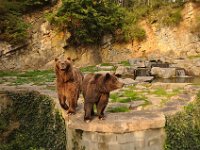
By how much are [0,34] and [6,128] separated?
877 cm

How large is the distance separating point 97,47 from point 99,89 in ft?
46.5

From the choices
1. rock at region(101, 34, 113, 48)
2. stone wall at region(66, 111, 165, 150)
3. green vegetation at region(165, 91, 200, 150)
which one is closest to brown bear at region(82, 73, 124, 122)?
stone wall at region(66, 111, 165, 150)

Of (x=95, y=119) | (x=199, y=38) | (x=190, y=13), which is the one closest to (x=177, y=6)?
(x=190, y=13)

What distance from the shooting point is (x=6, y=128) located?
1030cm

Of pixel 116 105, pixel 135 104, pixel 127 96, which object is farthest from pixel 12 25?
pixel 135 104

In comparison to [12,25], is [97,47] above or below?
below

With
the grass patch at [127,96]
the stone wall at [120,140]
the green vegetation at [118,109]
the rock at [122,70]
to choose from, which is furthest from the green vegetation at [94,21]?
the stone wall at [120,140]

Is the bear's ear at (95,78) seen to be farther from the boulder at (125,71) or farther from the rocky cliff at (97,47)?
the rocky cliff at (97,47)

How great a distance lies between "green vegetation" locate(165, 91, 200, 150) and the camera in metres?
7.69

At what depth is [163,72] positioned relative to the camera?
1600 cm

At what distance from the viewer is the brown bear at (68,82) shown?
24.4 feet

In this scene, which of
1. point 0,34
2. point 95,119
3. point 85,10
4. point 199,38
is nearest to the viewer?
point 95,119

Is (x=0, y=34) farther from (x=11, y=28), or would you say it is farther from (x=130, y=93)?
(x=130, y=93)

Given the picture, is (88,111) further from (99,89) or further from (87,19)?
(87,19)
